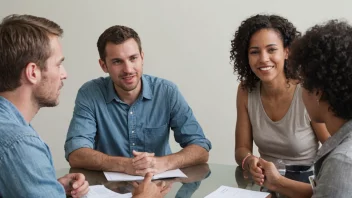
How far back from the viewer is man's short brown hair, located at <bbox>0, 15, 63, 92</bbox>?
4.41ft

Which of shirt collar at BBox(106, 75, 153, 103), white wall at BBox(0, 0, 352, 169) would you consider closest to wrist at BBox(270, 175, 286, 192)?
shirt collar at BBox(106, 75, 153, 103)

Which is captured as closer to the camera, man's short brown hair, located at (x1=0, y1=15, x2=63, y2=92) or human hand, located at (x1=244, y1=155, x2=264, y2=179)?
man's short brown hair, located at (x1=0, y1=15, x2=63, y2=92)

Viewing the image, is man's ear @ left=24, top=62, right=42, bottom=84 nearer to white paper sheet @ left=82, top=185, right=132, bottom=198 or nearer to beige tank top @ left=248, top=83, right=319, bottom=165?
white paper sheet @ left=82, top=185, right=132, bottom=198

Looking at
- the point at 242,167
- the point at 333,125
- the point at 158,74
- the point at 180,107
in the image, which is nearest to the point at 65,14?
the point at 158,74

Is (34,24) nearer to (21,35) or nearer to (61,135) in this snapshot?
(21,35)

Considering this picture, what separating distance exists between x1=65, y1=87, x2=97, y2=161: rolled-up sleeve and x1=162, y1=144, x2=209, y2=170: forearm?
48 cm

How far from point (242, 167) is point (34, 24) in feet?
3.95

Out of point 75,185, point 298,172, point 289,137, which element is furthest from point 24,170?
point 289,137

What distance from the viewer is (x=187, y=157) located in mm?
2152

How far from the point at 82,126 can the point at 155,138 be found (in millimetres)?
424

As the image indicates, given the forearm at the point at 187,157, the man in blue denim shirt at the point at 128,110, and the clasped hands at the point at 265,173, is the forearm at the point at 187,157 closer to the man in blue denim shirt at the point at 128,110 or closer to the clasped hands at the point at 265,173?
the man in blue denim shirt at the point at 128,110

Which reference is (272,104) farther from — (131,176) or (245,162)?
(131,176)

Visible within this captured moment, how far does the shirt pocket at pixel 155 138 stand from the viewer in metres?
2.46

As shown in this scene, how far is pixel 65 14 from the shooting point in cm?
349
